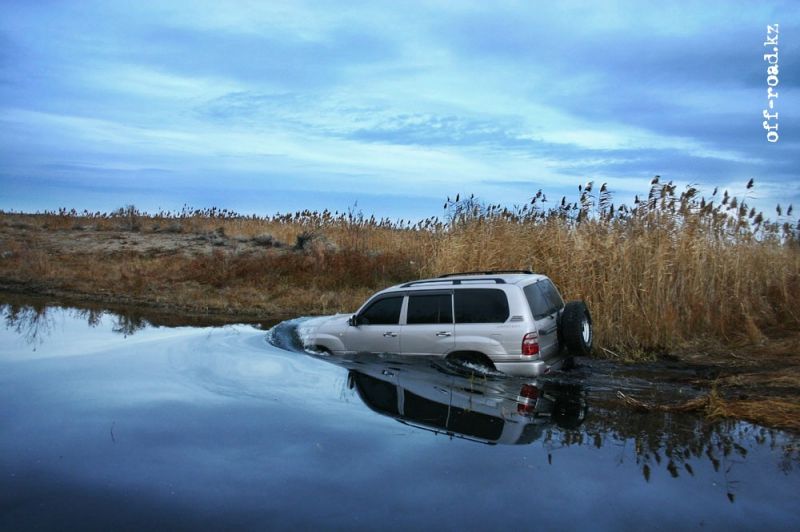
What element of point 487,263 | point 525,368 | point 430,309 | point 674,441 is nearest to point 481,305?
point 430,309

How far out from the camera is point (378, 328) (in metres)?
11.4

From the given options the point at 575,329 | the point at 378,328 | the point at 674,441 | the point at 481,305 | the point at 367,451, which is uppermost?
the point at 481,305

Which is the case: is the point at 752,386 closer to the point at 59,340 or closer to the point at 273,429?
the point at 273,429

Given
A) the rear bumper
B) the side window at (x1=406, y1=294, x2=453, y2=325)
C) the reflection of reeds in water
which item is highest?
the side window at (x1=406, y1=294, x2=453, y2=325)

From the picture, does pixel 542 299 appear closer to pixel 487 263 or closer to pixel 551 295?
pixel 551 295

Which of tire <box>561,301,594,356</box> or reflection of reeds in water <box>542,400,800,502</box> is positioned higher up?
tire <box>561,301,594,356</box>

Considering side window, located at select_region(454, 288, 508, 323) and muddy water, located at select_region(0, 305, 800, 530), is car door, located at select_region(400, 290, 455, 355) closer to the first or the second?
side window, located at select_region(454, 288, 508, 323)

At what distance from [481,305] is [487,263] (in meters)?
6.59

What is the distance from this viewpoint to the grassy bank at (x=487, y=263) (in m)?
13.7

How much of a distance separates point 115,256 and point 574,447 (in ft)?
75.7

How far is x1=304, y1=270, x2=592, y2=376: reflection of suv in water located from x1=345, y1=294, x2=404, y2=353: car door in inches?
0.7

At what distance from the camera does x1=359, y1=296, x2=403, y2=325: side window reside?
36.9ft

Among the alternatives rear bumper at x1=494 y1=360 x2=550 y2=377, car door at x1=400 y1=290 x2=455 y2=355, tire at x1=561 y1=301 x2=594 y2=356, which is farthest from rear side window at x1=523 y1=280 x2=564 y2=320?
car door at x1=400 y1=290 x2=455 y2=355

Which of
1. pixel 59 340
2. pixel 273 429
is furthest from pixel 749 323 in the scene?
pixel 59 340
